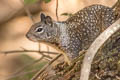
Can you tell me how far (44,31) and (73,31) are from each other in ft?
0.98

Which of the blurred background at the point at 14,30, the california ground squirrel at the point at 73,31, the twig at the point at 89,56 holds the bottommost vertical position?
the twig at the point at 89,56

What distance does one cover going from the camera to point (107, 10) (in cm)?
390

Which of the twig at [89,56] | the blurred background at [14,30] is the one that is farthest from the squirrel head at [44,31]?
the blurred background at [14,30]

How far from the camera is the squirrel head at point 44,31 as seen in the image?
4168 mm

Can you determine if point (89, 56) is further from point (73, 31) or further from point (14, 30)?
point (14, 30)

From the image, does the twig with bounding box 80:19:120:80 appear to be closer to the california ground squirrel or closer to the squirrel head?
the california ground squirrel

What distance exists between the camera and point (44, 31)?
4273mm

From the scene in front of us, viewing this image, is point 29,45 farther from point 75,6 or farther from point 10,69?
point 75,6

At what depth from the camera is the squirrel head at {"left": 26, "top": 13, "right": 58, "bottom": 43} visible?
4.17 meters

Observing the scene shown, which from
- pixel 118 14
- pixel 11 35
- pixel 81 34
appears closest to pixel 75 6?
pixel 81 34

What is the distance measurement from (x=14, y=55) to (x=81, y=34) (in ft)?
16.0

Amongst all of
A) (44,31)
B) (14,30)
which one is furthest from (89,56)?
(14,30)

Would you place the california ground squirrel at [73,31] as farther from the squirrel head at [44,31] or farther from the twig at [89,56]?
the twig at [89,56]

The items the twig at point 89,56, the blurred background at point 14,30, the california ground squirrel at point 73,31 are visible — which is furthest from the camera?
the blurred background at point 14,30
